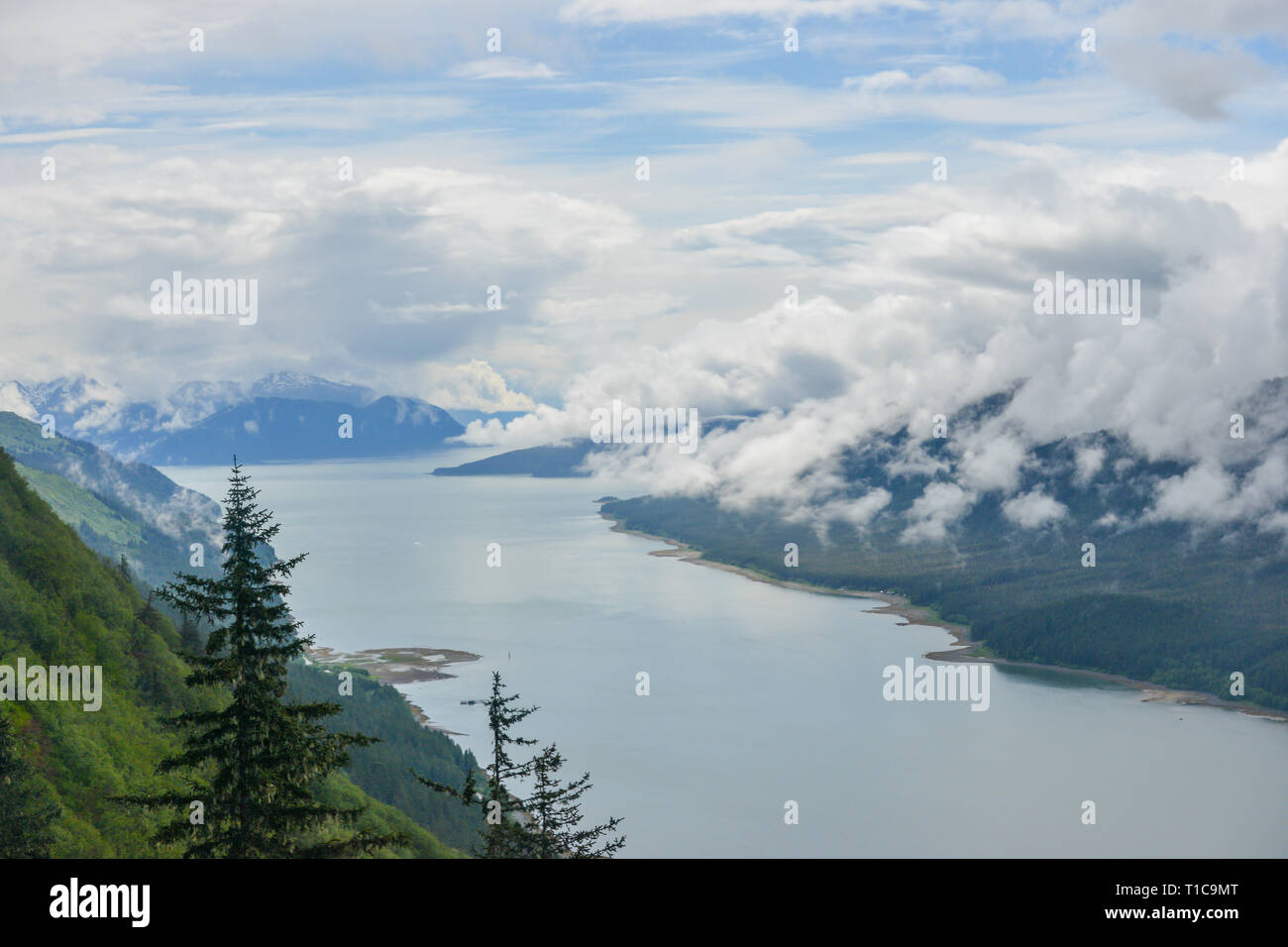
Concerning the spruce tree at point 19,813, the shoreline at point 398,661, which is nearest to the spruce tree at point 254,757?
the spruce tree at point 19,813

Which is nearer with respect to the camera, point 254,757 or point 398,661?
point 254,757

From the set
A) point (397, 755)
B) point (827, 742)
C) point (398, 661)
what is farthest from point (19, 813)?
point (398, 661)

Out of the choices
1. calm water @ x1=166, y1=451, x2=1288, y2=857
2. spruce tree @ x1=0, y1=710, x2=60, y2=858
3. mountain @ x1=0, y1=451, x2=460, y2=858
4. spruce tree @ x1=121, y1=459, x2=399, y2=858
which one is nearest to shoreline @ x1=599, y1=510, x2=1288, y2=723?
calm water @ x1=166, y1=451, x2=1288, y2=857

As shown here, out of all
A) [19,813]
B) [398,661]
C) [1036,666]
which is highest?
[398,661]

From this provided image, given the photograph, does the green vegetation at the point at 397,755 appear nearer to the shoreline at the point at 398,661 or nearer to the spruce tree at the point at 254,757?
the shoreline at the point at 398,661

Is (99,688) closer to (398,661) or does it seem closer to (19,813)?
(19,813)

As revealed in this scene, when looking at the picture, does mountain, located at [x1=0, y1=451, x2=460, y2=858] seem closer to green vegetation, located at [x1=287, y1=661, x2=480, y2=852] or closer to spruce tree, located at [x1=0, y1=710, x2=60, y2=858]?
spruce tree, located at [x1=0, y1=710, x2=60, y2=858]
